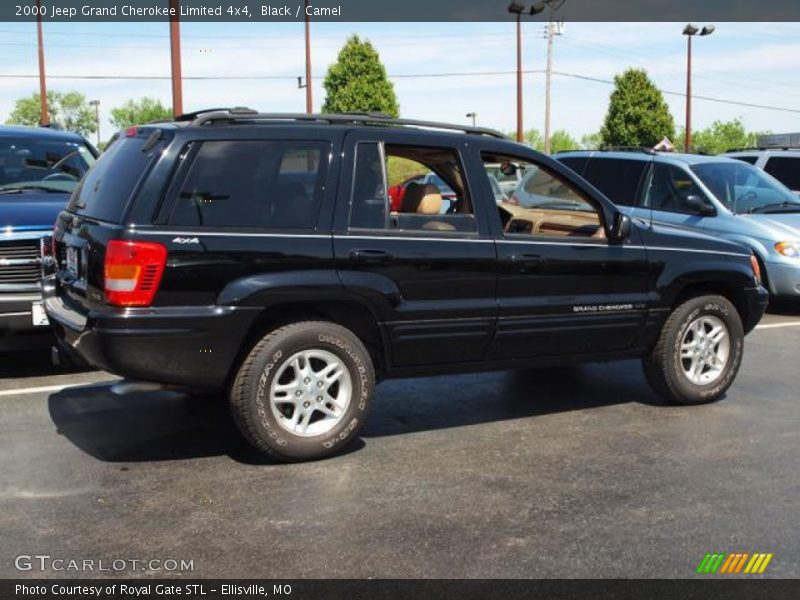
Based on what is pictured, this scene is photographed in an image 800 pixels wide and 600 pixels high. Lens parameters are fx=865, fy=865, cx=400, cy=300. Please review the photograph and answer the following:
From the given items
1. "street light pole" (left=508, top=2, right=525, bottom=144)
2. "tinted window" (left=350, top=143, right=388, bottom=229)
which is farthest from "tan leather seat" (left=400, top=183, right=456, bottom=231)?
"street light pole" (left=508, top=2, right=525, bottom=144)

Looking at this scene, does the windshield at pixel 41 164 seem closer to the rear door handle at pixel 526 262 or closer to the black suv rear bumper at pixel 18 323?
the black suv rear bumper at pixel 18 323

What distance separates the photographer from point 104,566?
348 centimetres

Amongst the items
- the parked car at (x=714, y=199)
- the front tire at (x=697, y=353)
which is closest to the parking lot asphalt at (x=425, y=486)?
the front tire at (x=697, y=353)

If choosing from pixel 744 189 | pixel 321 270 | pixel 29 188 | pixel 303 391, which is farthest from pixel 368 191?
pixel 744 189

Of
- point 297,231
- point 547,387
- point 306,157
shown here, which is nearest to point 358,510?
point 297,231

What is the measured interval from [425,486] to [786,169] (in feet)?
35.7

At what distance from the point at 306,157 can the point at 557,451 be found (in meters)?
2.21

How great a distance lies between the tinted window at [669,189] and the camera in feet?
33.6

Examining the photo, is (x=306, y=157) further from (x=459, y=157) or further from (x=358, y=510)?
(x=358, y=510)

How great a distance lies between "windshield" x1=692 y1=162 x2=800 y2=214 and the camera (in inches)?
402

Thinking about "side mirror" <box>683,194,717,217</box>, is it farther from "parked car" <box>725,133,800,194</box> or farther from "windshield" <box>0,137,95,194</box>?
"windshield" <box>0,137,95,194</box>

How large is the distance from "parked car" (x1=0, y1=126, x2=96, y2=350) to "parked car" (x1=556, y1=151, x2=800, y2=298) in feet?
20.8
